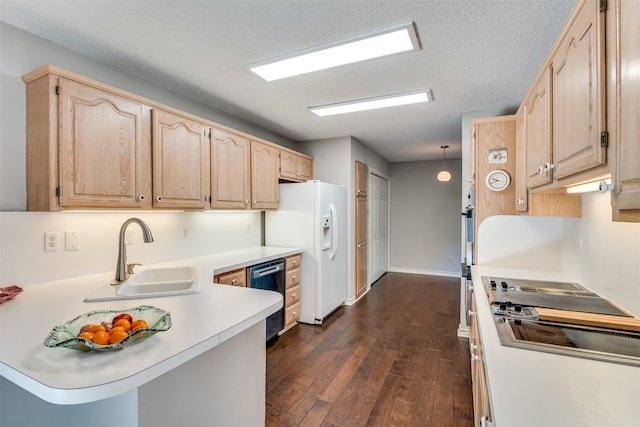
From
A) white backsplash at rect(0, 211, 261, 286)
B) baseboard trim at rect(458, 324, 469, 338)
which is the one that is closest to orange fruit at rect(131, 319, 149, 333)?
white backsplash at rect(0, 211, 261, 286)

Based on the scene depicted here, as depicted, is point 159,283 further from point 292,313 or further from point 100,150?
point 292,313

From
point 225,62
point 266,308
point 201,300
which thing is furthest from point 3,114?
point 266,308

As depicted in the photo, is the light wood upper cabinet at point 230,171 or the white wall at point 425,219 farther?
the white wall at point 425,219

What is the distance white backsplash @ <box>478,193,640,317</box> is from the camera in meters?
1.36

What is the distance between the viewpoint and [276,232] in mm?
3721

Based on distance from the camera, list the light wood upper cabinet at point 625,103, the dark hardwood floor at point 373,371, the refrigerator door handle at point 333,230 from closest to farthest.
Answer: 1. the light wood upper cabinet at point 625,103
2. the dark hardwood floor at point 373,371
3. the refrigerator door handle at point 333,230

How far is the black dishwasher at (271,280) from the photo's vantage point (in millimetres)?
2771

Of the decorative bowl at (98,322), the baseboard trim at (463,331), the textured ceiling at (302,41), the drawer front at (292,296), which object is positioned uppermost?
the textured ceiling at (302,41)

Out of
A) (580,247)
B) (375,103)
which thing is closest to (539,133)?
(580,247)

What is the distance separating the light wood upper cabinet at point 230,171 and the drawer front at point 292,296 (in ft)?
3.52

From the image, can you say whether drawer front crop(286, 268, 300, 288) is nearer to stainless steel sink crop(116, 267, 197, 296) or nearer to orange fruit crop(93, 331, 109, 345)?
stainless steel sink crop(116, 267, 197, 296)

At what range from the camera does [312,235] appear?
3518 millimetres

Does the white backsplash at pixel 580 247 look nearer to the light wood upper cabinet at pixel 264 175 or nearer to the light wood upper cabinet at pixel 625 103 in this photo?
the light wood upper cabinet at pixel 625 103

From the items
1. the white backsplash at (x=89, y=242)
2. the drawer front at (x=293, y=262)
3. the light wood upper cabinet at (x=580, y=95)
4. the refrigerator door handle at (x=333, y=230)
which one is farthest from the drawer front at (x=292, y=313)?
the light wood upper cabinet at (x=580, y=95)
